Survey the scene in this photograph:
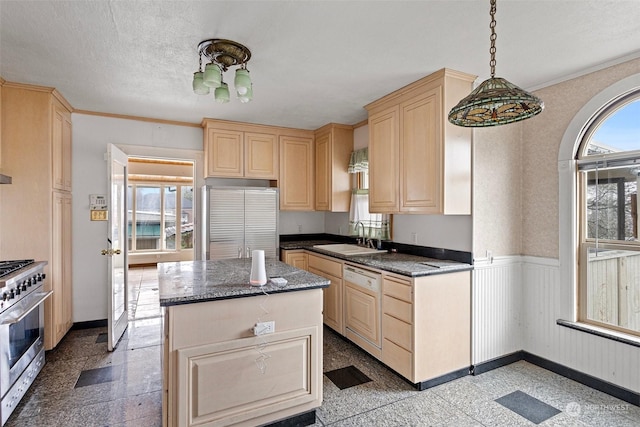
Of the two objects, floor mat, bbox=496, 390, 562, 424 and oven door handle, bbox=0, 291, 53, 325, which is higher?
oven door handle, bbox=0, 291, 53, 325

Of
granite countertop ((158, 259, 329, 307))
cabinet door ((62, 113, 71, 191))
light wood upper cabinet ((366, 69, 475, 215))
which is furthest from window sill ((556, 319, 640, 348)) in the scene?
cabinet door ((62, 113, 71, 191))

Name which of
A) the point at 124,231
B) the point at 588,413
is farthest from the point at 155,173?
the point at 588,413

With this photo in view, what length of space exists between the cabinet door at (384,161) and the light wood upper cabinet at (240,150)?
155 centimetres

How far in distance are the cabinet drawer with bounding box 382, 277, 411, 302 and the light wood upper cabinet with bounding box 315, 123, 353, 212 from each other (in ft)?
5.76

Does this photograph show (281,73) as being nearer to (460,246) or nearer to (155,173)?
(460,246)

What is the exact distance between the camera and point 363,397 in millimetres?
2488

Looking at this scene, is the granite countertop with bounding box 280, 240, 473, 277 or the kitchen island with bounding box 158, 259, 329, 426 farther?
the granite countertop with bounding box 280, 240, 473, 277

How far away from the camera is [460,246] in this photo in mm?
2953

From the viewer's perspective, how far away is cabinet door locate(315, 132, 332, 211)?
4480 millimetres

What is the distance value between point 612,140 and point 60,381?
4830 millimetres

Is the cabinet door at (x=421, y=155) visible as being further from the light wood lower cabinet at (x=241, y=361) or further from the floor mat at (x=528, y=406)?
the floor mat at (x=528, y=406)

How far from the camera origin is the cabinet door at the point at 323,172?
4480mm

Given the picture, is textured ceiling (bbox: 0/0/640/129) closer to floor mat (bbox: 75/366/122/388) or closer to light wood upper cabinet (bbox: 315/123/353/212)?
light wood upper cabinet (bbox: 315/123/353/212)

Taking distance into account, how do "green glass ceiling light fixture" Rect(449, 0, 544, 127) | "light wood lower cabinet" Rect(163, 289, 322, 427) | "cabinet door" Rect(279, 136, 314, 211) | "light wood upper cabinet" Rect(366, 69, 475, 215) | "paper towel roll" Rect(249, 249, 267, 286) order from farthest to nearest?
"cabinet door" Rect(279, 136, 314, 211) → "light wood upper cabinet" Rect(366, 69, 475, 215) → "paper towel roll" Rect(249, 249, 267, 286) → "light wood lower cabinet" Rect(163, 289, 322, 427) → "green glass ceiling light fixture" Rect(449, 0, 544, 127)
